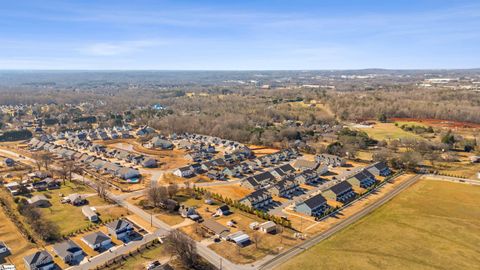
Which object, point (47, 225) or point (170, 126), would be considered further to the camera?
point (170, 126)

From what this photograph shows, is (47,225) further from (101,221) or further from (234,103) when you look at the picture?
(234,103)

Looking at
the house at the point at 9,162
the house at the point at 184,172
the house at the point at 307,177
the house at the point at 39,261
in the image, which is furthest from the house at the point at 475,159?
the house at the point at 9,162

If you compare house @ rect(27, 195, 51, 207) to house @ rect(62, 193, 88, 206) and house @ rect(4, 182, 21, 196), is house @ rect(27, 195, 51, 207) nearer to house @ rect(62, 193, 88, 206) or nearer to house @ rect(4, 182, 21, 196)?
house @ rect(62, 193, 88, 206)

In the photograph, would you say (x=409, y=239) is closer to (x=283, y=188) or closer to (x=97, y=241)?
(x=283, y=188)

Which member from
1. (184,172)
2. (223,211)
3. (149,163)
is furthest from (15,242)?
(149,163)

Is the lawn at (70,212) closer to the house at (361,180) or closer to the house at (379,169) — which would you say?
the house at (361,180)

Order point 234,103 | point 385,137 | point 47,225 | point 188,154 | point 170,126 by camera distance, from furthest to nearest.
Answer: point 234,103
point 170,126
point 385,137
point 188,154
point 47,225

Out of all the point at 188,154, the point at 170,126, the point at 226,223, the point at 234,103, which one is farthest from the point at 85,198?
the point at 234,103

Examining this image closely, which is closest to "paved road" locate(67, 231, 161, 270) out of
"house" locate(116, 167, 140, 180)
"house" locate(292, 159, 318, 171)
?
"house" locate(116, 167, 140, 180)
